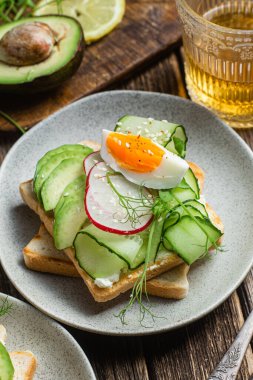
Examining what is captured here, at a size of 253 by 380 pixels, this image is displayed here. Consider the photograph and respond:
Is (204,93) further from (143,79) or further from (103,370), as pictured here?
(103,370)

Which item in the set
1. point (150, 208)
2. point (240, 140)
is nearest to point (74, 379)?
point (150, 208)

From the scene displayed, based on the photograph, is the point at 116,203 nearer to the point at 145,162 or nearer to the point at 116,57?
the point at 145,162

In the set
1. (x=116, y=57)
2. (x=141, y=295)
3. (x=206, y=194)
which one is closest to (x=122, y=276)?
(x=141, y=295)

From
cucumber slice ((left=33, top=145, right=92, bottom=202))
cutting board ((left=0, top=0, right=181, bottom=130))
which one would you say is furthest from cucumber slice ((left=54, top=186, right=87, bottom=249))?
cutting board ((left=0, top=0, right=181, bottom=130))

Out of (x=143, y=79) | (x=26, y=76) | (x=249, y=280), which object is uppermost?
(x=26, y=76)

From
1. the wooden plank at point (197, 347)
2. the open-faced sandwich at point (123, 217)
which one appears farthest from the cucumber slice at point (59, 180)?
the wooden plank at point (197, 347)

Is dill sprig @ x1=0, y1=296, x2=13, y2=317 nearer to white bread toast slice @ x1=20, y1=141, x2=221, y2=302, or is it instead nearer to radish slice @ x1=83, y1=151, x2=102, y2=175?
white bread toast slice @ x1=20, y1=141, x2=221, y2=302
